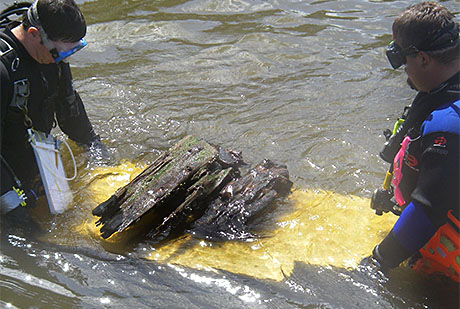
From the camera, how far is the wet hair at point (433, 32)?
288 cm

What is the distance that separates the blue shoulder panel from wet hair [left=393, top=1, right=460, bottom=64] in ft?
1.07

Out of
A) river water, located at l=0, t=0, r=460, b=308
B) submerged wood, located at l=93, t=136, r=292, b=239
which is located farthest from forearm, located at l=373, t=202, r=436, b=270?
submerged wood, located at l=93, t=136, r=292, b=239

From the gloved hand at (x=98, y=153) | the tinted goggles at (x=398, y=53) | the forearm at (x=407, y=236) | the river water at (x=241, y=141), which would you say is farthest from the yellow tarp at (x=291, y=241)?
the tinted goggles at (x=398, y=53)

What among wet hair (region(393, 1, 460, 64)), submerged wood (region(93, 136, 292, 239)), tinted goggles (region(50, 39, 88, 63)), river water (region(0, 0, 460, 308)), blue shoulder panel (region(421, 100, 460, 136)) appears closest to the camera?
blue shoulder panel (region(421, 100, 460, 136))

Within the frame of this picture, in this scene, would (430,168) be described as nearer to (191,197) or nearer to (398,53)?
(398,53)

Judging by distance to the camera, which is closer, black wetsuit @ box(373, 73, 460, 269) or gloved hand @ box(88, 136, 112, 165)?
black wetsuit @ box(373, 73, 460, 269)

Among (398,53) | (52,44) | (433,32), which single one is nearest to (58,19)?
(52,44)

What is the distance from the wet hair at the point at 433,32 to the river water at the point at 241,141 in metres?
1.73

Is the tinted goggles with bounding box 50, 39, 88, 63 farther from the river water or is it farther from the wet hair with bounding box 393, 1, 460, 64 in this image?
the wet hair with bounding box 393, 1, 460, 64

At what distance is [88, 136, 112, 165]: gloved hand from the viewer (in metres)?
5.37

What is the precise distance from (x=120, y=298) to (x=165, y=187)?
4.11 feet

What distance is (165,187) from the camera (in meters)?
4.18

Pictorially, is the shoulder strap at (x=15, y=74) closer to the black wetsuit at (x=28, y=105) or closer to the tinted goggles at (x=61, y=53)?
the black wetsuit at (x=28, y=105)

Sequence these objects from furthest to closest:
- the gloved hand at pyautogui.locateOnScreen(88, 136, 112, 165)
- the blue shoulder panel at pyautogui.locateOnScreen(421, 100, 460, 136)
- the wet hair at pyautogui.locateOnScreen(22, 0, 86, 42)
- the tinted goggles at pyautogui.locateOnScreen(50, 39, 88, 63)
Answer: the gloved hand at pyautogui.locateOnScreen(88, 136, 112, 165), the tinted goggles at pyautogui.locateOnScreen(50, 39, 88, 63), the wet hair at pyautogui.locateOnScreen(22, 0, 86, 42), the blue shoulder panel at pyautogui.locateOnScreen(421, 100, 460, 136)
